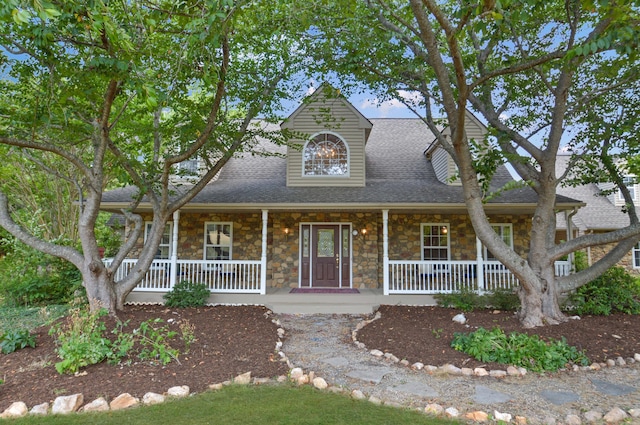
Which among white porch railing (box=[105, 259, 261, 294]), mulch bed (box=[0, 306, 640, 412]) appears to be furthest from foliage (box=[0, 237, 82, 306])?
mulch bed (box=[0, 306, 640, 412])

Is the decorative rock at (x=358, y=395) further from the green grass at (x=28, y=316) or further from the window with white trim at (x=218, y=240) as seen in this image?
the window with white trim at (x=218, y=240)

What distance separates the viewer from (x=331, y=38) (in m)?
7.45

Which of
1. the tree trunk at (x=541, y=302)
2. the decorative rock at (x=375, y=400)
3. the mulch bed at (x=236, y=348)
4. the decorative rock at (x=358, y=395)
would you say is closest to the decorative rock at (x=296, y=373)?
the mulch bed at (x=236, y=348)

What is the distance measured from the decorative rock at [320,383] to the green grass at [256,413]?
0.84 feet

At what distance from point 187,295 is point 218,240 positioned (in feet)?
8.16

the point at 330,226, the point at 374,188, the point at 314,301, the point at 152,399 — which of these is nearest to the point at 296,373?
the point at 152,399

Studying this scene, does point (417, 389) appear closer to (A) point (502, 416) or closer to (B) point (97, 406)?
(A) point (502, 416)

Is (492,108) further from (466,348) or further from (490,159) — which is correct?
(466,348)

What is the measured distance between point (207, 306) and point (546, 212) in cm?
744

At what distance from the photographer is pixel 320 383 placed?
422cm

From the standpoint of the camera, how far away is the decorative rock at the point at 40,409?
3.49 m

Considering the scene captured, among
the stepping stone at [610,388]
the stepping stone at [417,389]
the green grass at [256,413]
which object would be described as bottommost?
the stepping stone at [610,388]

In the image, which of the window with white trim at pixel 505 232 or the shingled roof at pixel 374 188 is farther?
the window with white trim at pixel 505 232

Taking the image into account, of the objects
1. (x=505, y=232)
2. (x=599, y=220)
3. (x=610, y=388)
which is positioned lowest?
(x=610, y=388)
